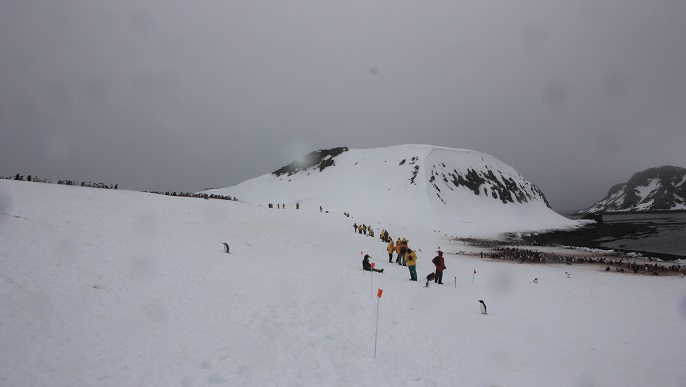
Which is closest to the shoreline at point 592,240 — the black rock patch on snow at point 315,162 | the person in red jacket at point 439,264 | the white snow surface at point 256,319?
the white snow surface at point 256,319

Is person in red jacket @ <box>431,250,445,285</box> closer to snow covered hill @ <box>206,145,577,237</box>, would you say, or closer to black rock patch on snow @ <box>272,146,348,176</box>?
snow covered hill @ <box>206,145,577,237</box>

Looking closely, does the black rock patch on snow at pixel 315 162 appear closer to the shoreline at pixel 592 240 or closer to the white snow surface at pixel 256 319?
the shoreline at pixel 592 240

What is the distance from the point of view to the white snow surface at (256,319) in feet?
21.6

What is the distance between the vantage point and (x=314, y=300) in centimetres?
1299

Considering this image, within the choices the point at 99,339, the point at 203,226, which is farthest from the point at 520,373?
the point at 203,226

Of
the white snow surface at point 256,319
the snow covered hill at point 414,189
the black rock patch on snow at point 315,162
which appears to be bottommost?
the white snow surface at point 256,319

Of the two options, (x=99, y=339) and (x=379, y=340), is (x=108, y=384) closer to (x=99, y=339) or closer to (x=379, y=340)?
(x=99, y=339)

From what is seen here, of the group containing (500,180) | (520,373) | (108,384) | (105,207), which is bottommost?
(520,373)

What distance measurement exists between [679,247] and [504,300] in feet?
146

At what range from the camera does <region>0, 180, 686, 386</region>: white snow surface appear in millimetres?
6578

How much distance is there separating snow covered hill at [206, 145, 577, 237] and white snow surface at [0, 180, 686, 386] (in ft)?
130

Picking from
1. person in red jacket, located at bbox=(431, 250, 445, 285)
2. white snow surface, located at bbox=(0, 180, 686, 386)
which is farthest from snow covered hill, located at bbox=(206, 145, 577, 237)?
white snow surface, located at bbox=(0, 180, 686, 386)

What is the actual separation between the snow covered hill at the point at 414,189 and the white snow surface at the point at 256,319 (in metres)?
39.5

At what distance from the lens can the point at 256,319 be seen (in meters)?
9.88
